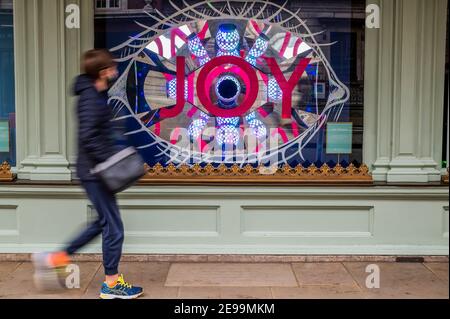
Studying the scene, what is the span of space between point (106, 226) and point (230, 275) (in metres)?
A: 1.25

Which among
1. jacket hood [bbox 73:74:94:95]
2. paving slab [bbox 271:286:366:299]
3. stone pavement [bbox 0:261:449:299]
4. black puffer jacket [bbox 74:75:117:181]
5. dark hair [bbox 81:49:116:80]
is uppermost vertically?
dark hair [bbox 81:49:116:80]

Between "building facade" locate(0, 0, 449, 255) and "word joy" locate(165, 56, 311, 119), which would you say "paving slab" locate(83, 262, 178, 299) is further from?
"word joy" locate(165, 56, 311, 119)

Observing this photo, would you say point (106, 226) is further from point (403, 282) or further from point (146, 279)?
point (403, 282)

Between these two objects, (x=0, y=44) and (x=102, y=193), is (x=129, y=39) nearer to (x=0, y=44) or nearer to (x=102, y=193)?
(x=0, y=44)

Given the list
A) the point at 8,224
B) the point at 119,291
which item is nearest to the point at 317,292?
the point at 119,291

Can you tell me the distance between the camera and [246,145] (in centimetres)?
570

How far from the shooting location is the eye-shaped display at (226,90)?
222 inches

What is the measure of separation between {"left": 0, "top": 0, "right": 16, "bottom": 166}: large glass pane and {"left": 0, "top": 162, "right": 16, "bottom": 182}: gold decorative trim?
14 centimetres

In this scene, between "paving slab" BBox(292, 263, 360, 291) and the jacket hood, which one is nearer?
the jacket hood

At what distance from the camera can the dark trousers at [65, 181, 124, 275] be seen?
14.3 ft

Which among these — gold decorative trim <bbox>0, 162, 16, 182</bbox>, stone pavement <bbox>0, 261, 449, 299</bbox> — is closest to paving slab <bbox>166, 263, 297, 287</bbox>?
stone pavement <bbox>0, 261, 449, 299</bbox>

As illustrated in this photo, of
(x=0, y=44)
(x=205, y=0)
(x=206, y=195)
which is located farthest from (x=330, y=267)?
(x=0, y=44)

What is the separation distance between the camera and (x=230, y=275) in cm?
515
